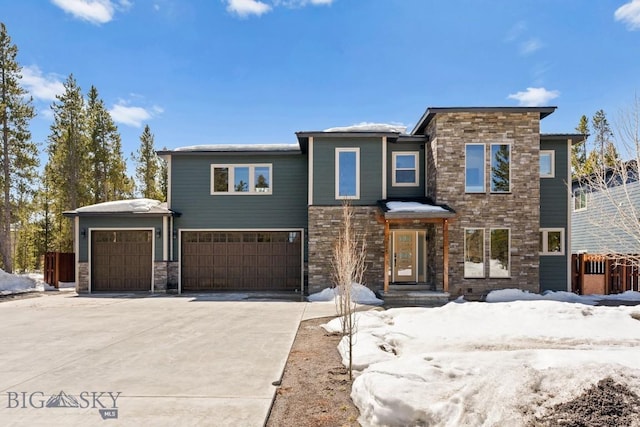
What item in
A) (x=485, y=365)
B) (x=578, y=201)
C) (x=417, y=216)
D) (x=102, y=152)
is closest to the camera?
(x=485, y=365)

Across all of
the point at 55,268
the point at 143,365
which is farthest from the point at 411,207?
the point at 55,268

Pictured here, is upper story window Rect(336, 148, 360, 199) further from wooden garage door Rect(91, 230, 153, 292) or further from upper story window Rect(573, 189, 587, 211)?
upper story window Rect(573, 189, 587, 211)

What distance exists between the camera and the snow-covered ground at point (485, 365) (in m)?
3.31

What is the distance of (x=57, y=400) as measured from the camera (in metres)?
3.99

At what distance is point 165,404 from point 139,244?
11.4 metres

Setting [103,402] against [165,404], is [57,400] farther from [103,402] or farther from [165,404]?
[165,404]

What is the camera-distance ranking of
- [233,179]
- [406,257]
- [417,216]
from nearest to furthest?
[417,216]
[406,257]
[233,179]

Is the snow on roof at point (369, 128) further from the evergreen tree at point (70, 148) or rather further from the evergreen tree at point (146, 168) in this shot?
the evergreen tree at point (146, 168)

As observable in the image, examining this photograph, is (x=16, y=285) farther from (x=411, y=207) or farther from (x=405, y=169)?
(x=405, y=169)

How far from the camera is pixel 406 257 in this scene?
43.0 feet

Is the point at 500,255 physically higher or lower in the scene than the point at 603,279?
higher

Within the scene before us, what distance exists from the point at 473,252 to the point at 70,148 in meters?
20.6

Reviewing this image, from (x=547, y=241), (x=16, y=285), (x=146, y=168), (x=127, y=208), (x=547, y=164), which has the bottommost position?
(x=16, y=285)

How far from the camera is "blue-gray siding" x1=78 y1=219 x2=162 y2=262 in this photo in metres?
13.8
